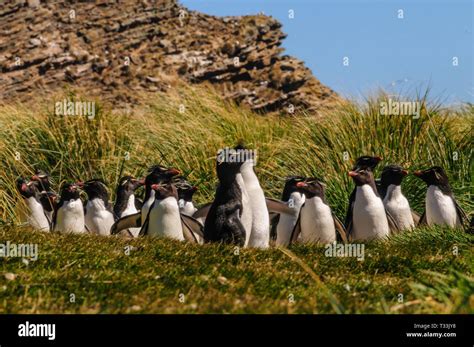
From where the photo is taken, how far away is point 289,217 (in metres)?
9.67

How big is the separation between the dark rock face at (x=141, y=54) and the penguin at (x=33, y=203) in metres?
16.2

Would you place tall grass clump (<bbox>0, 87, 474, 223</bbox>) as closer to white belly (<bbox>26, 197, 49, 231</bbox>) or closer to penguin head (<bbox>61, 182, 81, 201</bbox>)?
white belly (<bbox>26, 197, 49, 231</bbox>)

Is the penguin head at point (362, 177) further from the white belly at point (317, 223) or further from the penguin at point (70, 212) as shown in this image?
the penguin at point (70, 212)

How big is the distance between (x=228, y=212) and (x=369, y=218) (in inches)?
75.1

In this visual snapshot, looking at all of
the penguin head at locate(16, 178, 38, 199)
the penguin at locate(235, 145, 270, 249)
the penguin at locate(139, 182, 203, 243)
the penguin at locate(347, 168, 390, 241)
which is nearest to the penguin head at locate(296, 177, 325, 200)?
the penguin at locate(347, 168, 390, 241)

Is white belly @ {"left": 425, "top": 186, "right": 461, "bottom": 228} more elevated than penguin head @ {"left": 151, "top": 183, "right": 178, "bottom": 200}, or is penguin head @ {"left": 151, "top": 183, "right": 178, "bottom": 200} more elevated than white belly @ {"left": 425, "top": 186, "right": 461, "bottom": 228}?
penguin head @ {"left": 151, "top": 183, "right": 178, "bottom": 200}

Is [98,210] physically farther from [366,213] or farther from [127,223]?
[366,213]

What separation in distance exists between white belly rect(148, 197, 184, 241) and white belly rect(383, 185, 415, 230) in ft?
8.76

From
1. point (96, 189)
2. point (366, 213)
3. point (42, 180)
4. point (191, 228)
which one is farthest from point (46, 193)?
point (366, 213)

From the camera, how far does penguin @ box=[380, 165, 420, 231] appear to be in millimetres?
9945

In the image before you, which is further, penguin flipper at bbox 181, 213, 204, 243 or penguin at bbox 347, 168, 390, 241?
penguin at bbox 347, 168, 390, 241

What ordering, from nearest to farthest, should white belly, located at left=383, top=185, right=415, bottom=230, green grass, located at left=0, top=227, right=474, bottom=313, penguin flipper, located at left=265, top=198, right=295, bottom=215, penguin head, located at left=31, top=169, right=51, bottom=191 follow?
green grass, located at left=0, top=227, right=474, bottom=313
penguin flipper, located at left=265, top=198, right=295, bottom=215
white belly, located at left=383, top=185, right=415, bottom=230
penguin head, located at left=31, top=169, right=51, bottom=191
